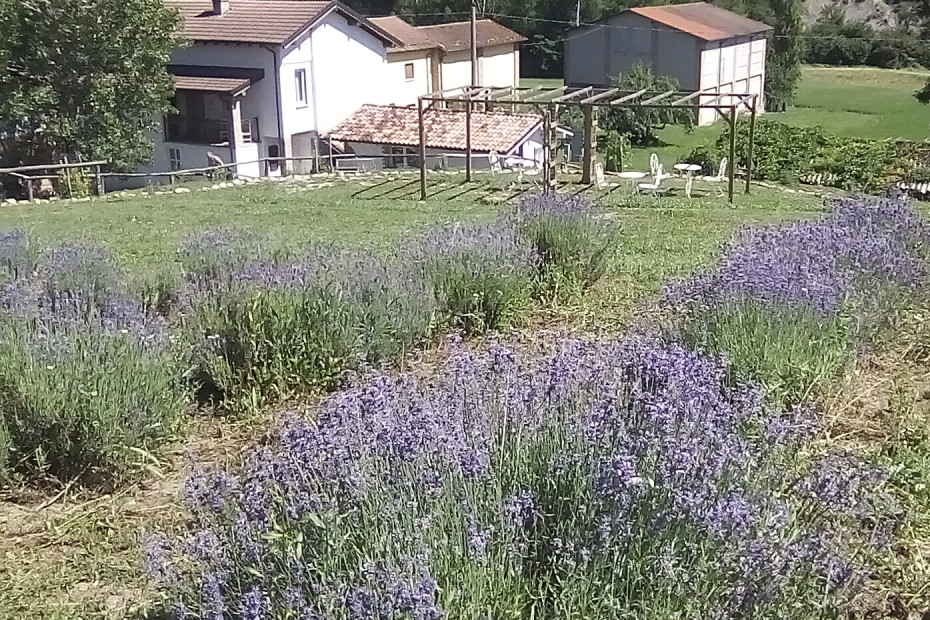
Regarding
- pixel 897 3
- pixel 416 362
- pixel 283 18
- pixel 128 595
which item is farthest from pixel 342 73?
pixel 897 3

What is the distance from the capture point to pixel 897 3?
174 feet

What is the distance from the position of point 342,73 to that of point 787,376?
2687cm

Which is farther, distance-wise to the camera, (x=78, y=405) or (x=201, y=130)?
(x=201, y=130)

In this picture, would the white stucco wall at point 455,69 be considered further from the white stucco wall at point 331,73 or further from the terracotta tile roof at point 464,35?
the white stucco wall at point 331,73

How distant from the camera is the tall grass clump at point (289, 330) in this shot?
178 inches

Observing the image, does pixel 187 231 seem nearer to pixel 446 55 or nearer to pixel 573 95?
pixel 573 95

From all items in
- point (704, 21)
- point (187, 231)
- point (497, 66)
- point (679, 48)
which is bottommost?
point (187, 231)

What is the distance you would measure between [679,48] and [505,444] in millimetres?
38538

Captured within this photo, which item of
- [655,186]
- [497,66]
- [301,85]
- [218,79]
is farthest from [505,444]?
[497,66]

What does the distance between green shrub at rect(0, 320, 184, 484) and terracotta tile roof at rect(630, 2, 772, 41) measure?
37223 mm

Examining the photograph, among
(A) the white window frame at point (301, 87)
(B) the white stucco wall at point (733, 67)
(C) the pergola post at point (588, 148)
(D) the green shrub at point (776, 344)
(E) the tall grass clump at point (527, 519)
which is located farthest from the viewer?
(B) the white stucco wall at point (733, 67)

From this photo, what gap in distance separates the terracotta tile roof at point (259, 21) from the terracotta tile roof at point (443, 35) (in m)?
4.38

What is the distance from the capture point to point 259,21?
2775 cm

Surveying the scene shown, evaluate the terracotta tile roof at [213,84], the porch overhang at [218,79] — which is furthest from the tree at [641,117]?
the terracotta tile roof at [213,84]
